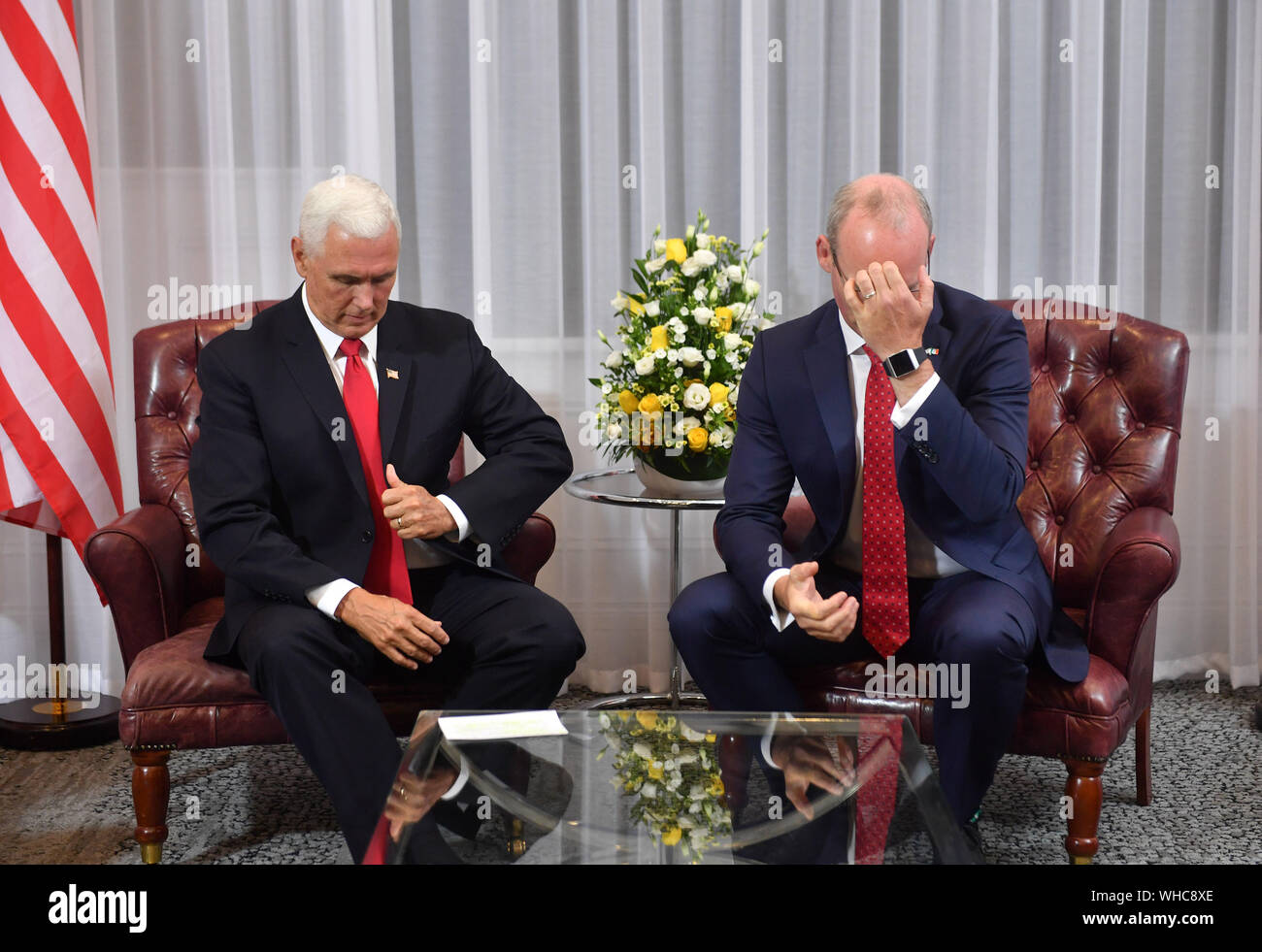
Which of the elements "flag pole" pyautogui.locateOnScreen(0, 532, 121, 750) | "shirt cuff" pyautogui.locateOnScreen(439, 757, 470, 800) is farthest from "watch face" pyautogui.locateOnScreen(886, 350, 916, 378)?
"flag pole" pyautogui.locateOnScreen(0, 532, 121, 750)

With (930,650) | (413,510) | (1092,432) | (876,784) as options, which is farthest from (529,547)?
(1092,432)

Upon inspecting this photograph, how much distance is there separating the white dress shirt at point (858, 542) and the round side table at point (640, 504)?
42 centimetres

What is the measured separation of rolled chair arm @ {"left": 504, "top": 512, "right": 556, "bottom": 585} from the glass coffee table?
71cm

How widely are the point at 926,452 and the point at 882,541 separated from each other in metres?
0.22

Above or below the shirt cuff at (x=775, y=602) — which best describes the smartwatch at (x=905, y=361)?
above

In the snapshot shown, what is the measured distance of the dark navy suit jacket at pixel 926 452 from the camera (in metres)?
2.33

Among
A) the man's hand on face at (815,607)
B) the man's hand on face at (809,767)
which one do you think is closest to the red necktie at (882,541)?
the man's hand on face at (815,607)

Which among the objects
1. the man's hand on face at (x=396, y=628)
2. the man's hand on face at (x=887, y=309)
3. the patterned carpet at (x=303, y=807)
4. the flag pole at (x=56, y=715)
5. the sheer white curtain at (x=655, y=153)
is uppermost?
the sheer white curtain at (x=655, y=153)

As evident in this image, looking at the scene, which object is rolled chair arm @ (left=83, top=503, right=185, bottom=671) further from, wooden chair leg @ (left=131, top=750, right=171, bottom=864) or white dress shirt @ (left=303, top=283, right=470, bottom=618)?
white dress shirt @ (left=303, top=283, right=470, bottom=618)

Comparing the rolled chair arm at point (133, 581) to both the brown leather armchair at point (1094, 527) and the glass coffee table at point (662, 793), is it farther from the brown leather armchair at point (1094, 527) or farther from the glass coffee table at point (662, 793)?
the brown leather armchair at point (1094, 527)

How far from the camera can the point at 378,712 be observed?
2.32 meters

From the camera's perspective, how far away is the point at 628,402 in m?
3.05

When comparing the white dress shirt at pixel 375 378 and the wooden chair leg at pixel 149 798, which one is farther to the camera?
the white dress shirt at pixel 375 378
